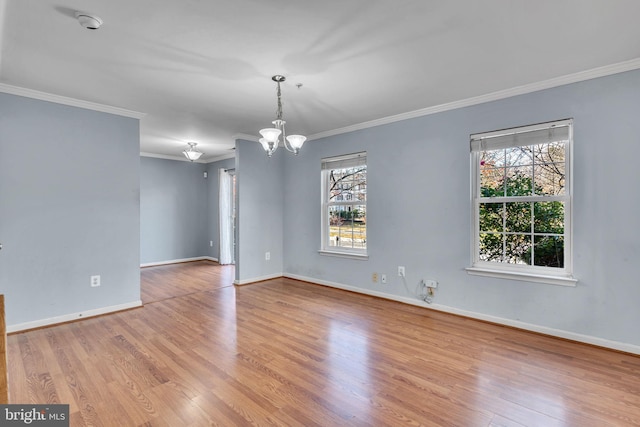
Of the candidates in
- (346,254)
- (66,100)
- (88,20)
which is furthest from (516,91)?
(66,100)

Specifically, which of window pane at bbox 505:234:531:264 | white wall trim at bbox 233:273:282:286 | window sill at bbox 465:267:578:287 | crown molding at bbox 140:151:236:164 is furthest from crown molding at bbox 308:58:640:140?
crown molding at bbox 140:151:236:164

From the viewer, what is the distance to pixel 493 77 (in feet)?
9.58

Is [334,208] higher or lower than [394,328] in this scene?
higher

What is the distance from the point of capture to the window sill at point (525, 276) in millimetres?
2904

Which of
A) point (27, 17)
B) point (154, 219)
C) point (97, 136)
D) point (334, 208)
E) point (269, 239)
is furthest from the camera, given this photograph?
point (154, 219)

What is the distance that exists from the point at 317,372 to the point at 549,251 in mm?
2584

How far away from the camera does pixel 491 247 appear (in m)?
3.48

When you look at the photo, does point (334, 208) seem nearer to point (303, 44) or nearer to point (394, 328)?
point (394, 328)

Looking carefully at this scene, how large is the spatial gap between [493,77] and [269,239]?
398 centimetres

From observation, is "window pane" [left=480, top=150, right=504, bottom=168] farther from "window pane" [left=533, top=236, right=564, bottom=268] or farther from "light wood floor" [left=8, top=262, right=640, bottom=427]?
"light wood floor" [left=8, top=262, right=640, bottom=427]

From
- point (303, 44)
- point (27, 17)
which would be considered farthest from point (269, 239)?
point (27, 17)

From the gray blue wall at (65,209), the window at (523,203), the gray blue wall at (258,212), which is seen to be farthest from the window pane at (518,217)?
the gray blue wall at (65,209)

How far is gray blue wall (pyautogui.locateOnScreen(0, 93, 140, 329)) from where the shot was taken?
314 centimetres

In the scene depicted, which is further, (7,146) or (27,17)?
(7,146)
